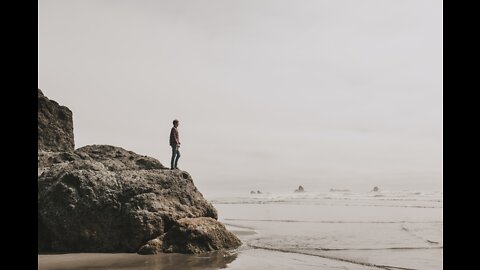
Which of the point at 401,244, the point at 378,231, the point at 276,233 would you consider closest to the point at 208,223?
the point at 276,233

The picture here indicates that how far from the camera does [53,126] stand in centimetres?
1373

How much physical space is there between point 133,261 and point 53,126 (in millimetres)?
7082

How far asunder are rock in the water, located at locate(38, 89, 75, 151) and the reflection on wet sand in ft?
17.5

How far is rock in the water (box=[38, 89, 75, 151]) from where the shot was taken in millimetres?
13391

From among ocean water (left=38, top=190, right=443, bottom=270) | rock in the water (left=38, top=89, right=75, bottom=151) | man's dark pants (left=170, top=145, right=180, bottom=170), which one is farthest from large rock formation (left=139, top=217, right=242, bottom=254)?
rock in the water (left=38, top=89, right=75, bottom=151)

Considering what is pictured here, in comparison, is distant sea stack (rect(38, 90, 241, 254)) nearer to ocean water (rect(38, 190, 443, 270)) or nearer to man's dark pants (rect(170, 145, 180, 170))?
ocean water (rect(38, 190, 443, 270))

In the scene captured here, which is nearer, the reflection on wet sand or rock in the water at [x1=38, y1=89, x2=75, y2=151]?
the reflection on wet sand

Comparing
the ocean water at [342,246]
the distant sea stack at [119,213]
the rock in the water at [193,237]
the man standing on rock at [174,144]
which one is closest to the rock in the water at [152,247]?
the distant sea stack at [119,213]

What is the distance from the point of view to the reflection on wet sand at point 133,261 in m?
8.17

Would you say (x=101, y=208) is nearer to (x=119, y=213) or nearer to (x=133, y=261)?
(x=119, y=213)

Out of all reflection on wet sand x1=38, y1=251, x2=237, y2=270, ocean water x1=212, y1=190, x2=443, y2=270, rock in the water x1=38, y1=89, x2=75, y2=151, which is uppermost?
rock in the water x1=38, y1=89, x2=75, y2=151

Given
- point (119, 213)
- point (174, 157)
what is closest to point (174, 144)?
point (174, 157)
